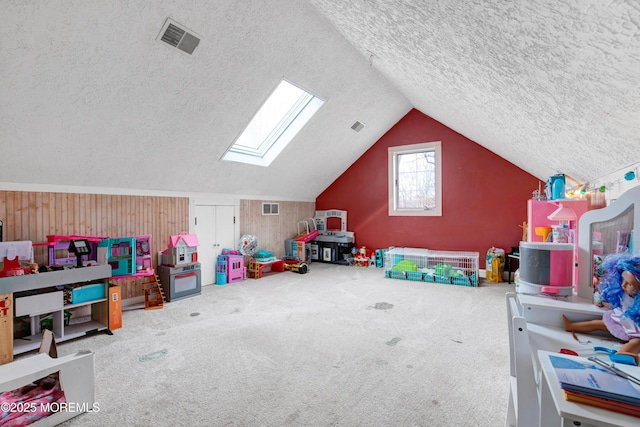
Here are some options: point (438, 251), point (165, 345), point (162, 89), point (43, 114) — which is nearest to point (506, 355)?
point (165, 345)

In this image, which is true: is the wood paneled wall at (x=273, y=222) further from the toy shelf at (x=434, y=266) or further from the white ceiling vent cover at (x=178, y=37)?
the white ceiling vent cover at (x=178, y=37)

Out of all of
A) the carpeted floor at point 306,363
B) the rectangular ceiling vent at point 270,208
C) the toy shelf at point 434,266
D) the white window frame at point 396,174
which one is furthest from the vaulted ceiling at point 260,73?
the toy shelf at point 434,266

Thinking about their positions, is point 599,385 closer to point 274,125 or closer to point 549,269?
point 549,269

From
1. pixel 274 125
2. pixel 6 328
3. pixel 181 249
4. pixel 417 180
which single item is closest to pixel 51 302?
pixel 6 328

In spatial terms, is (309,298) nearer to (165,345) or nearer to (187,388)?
(165,345)

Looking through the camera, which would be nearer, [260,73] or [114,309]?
[114,309]

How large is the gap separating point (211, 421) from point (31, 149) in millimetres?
2836

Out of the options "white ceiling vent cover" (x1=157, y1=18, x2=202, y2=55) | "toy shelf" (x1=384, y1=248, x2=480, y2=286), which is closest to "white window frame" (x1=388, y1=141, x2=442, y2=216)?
"toy shelf" (x1=384, y1=248, x2=480, y2=286)

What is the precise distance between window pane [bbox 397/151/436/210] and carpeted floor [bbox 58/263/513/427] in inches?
93.2

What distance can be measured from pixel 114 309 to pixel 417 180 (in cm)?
524

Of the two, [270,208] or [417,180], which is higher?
[417,180]

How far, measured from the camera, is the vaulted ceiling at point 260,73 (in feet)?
4.10

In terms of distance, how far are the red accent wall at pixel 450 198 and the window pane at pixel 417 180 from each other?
0.25 m

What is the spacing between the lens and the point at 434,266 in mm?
5355
